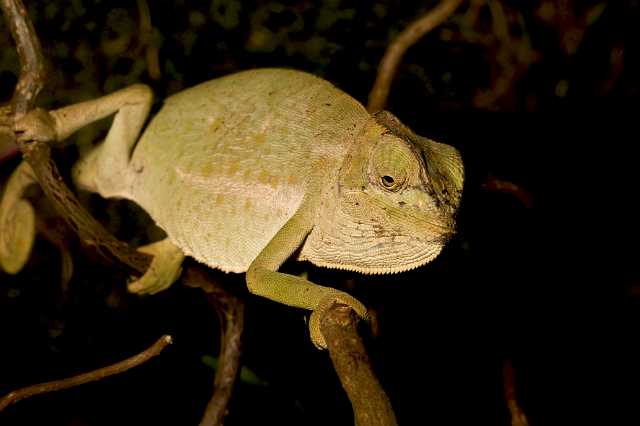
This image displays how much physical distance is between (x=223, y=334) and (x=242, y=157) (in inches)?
35.4

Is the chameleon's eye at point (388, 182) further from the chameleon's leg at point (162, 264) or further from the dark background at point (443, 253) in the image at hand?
the dark background at point (443, 253)

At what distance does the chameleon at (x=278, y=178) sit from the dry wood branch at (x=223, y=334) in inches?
5.4

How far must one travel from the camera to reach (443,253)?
266cm

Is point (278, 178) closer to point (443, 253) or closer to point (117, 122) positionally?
point (117, 122)

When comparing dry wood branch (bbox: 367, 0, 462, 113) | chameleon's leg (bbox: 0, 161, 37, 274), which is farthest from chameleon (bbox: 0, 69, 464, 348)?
chameleon's leg (bbox: 0, 161, 37, 274)

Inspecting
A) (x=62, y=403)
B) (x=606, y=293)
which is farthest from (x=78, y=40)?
(x=606, y=293)

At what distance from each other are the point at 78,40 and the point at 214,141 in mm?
1586

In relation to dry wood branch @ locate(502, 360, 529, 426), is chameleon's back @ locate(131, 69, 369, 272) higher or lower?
higher

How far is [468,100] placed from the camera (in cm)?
332

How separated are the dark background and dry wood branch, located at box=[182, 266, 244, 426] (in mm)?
477

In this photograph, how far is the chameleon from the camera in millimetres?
1264

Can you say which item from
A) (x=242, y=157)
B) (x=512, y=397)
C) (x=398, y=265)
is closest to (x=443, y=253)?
(x=512, y=397)

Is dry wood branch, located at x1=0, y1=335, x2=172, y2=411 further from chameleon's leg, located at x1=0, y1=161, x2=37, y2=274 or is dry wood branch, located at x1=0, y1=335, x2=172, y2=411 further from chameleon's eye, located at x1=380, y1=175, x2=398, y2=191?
chameleon's leg, located at x1=0, y1=161, x2=37, y2=274

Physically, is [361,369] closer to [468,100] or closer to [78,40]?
[78,40]
